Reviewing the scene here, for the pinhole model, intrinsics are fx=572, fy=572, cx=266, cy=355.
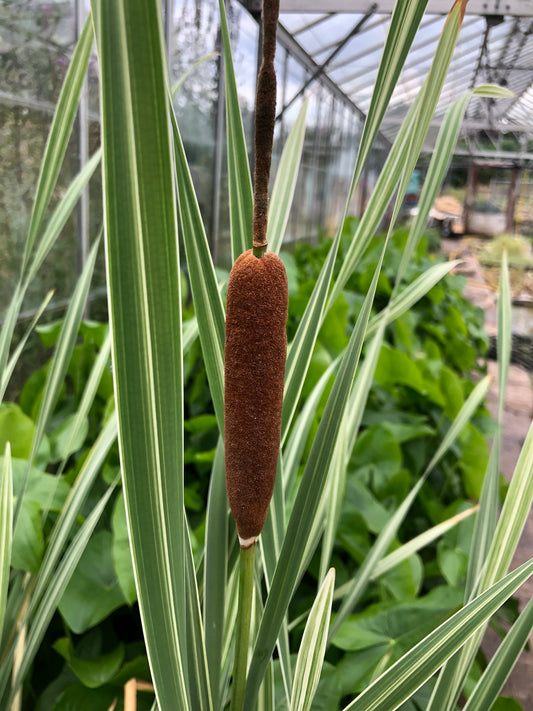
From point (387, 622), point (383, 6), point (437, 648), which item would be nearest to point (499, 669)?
point (437, 648)

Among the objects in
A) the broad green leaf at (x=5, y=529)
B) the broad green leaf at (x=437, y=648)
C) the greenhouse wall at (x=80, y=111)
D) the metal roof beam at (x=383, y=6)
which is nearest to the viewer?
the broad green leaf at (x=437, y=648)

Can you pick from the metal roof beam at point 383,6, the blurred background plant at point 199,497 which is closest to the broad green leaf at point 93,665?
the blurred background plant at point 199,497

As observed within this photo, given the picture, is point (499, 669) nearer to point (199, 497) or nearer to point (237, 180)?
point (237, 180)

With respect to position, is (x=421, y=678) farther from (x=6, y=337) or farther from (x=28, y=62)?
(x=28, y=62)

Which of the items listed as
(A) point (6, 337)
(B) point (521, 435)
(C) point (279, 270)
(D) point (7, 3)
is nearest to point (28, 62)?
(D) point (7, 3)

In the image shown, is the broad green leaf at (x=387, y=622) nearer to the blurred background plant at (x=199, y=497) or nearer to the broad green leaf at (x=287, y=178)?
the blurred background plant at (x=199, y=497)

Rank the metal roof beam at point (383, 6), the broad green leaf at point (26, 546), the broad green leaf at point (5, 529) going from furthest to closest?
the metal roof beam at point (383, 6)
the broad green leaf at point (26, 546)
the broad green leaf at point (5, 529)
